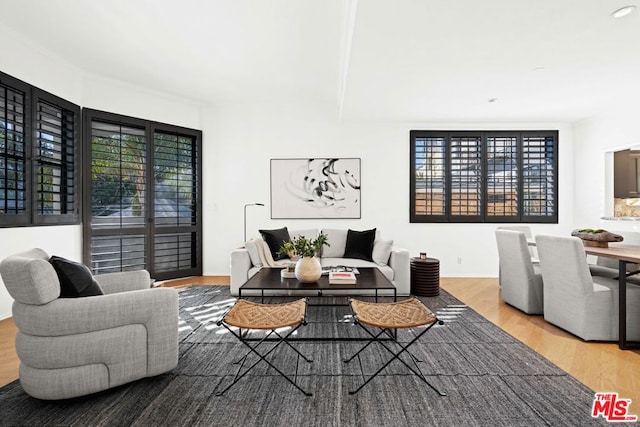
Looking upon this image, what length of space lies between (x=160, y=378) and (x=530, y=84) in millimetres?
4643

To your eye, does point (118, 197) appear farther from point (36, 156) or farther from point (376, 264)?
point (376, 264)

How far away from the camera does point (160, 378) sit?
2152 millimetres

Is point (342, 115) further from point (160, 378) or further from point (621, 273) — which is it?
point (160, 378)

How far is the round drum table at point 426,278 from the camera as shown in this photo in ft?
13.6

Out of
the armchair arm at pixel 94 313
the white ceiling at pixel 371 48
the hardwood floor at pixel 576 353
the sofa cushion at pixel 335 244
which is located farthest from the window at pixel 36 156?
the hardwood floor at pixel 576 353

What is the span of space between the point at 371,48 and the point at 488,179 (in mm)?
3580

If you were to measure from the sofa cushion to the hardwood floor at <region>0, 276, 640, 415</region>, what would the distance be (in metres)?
1.79

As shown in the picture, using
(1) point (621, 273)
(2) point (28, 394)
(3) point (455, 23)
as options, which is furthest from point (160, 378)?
(1) point (621, 273)

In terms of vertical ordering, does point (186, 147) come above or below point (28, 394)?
above

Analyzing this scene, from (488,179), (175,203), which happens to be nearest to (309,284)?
(175,203)

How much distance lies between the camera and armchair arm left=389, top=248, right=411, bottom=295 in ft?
13.5

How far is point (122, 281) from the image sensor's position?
257 cm

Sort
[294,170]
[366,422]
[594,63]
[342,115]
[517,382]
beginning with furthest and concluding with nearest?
[294,170], [342,115], [594,63], [517,382], [366,422]

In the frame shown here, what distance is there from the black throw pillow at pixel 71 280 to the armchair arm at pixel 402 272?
10.5 ft
